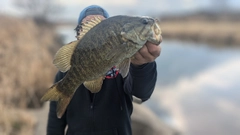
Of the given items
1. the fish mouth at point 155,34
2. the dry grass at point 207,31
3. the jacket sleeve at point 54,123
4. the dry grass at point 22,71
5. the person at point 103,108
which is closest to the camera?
the fish mouth at point 155,34

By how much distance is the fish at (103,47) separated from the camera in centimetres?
145

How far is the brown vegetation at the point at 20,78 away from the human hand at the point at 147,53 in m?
2.88

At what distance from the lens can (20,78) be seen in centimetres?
534

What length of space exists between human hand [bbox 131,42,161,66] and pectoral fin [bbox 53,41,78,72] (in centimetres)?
36

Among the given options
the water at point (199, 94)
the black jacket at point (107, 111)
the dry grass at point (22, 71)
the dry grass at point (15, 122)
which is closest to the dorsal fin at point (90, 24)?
the black jacket at point (107, 111)

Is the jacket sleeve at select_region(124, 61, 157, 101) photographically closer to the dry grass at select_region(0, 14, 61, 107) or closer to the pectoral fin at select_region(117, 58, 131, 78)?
the pectoral fin at select_region(117, 58, 131, 78)

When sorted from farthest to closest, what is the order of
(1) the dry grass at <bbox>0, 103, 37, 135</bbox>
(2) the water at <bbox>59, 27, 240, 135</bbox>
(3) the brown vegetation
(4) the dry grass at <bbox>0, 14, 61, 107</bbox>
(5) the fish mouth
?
(2) the water at <bbox>59, 27, 240, 135</bbox>, (4) the dry grass at <bbox>0, 14, 61, 107</bbox>, (3) the brown vegetation, (1) the dry grass at <bbox>0, 103, 37, 135</bbox>, (5) the fish mouth

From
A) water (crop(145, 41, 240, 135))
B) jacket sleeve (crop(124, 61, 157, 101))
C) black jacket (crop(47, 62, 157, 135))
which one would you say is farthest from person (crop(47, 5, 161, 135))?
water (crop(145, 41, 240, 135))

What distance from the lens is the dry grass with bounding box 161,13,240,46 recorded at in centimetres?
1907

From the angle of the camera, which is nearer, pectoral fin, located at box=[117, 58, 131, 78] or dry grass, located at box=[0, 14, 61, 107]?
pectoral fin, located at box=[117, 58, 131, 78]

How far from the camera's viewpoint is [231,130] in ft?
21.6

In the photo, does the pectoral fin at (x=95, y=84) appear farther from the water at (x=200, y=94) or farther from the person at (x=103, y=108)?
the water at (x=200, y=94)

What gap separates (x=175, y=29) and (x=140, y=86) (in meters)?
25.5

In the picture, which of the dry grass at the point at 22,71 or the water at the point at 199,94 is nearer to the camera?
the dry grass at the point at 22,71
